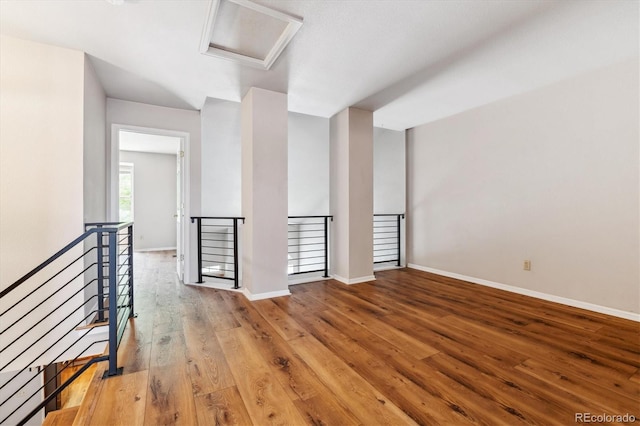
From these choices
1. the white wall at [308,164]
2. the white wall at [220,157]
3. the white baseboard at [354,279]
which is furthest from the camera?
the white wall at [308,164]

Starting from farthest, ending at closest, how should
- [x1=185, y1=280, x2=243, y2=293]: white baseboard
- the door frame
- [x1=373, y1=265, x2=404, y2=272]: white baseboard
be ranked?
[x1=373, y1=265, x2=404, y2=272]: white baseboard < [x1=185, y1=280, x2=243, y2=293]: white baseboard < the door frame

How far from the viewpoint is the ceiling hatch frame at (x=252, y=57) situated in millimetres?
1879

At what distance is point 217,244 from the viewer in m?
5.44

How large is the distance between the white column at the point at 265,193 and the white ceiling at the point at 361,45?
0.28 m

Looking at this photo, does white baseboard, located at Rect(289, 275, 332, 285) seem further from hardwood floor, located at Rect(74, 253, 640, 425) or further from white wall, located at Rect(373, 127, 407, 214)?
white wall, located at Rect(373, 127, 407, 214)

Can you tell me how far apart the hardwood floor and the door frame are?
36.1 inches

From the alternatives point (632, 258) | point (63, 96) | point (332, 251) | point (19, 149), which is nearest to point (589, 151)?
point (632, 258)

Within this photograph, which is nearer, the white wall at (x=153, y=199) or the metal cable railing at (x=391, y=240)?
the metal cable railing at (x=391, y=240)

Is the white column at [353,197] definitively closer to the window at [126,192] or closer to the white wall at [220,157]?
the white wall at [220,157]

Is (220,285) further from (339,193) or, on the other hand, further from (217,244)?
(339,193)

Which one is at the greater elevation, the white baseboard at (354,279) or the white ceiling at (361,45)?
the white ceiling at (361,45)

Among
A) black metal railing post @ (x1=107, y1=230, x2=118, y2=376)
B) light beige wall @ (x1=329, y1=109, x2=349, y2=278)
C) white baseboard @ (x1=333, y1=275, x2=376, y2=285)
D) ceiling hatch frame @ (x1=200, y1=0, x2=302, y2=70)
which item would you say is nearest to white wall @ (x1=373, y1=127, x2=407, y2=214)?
light beige wall @ (x1=329, y1=109, x2=349, y2=278)

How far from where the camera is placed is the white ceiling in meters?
1.93

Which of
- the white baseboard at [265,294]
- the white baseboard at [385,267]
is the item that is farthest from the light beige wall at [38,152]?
the white baseboard at [385,267]
